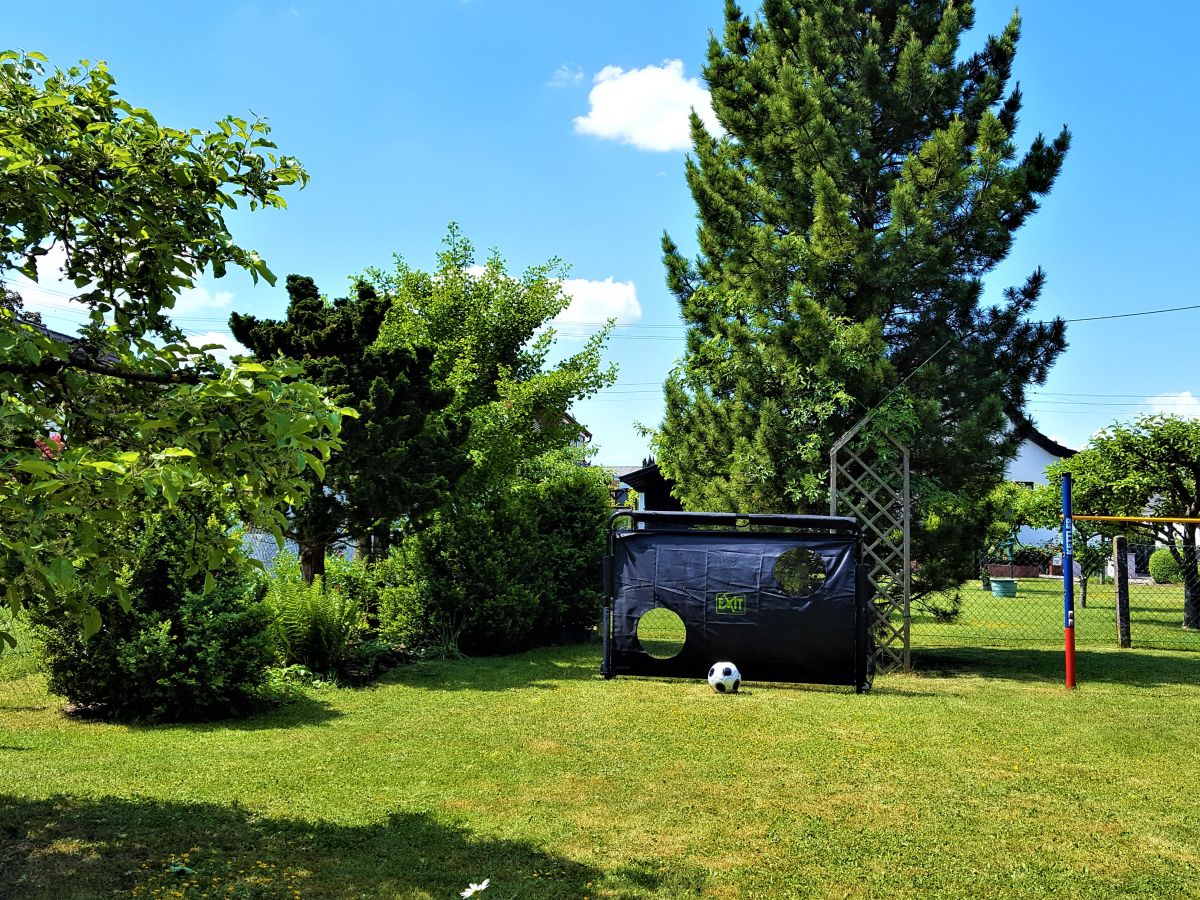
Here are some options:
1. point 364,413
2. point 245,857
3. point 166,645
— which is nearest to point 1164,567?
point 364,413

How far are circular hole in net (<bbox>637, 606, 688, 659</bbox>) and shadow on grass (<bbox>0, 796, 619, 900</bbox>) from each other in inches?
309

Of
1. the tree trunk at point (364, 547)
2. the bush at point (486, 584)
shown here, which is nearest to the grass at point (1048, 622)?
the bush at point (486, 584)

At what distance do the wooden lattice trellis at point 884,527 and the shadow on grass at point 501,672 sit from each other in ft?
12.9

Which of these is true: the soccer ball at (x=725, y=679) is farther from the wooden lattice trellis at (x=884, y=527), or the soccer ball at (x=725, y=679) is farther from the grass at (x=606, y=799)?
→ the wooden lattice trellis at (x=884, y=527)

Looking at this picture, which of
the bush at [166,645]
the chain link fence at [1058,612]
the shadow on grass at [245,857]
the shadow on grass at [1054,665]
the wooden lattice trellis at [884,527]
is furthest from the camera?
the chain link fence at [1058,612]

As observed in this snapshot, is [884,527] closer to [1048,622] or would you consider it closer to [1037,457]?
[1048,622]

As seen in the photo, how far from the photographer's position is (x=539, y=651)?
14.4m

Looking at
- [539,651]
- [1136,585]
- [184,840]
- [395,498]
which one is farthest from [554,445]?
[1136,585]

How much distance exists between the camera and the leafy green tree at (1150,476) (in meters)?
19.6

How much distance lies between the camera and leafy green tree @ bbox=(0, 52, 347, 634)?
3.44 metres

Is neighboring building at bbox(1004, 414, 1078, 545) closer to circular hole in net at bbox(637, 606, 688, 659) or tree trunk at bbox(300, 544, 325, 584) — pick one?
circular hole in net at bbox(637, 606, 688, 659)

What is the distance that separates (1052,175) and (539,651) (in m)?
10.2

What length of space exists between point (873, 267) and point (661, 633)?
21.2ft

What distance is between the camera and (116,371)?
4.45m
